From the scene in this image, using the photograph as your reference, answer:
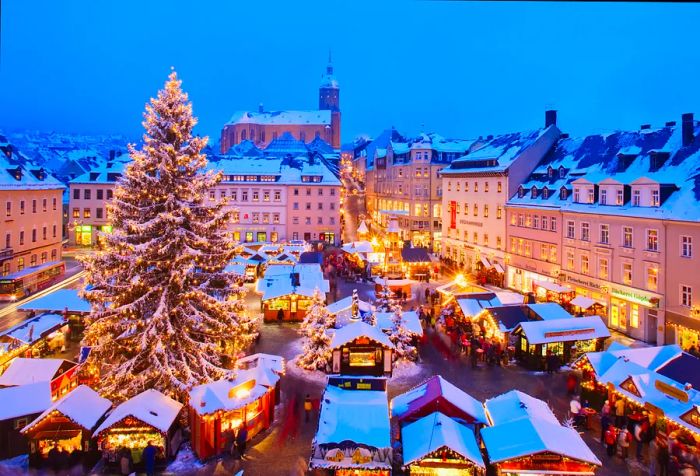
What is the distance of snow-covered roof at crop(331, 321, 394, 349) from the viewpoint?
79.4 ft

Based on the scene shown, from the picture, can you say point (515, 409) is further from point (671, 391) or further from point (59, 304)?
point (59, 304)

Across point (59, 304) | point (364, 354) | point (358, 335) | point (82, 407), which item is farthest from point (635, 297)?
point (59, 304)

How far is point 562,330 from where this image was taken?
999 inches

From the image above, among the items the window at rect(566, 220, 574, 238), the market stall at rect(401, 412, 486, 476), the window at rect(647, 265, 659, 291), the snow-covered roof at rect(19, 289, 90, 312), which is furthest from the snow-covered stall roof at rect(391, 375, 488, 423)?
the window at rect(566, 220, 574, 238)

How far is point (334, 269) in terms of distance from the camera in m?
49.7

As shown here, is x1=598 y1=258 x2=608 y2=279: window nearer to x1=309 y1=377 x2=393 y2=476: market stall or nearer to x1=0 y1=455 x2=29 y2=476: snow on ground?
x1=309 y1=377 x2=393 y2=476: market stall

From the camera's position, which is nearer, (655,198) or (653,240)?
(653,240)

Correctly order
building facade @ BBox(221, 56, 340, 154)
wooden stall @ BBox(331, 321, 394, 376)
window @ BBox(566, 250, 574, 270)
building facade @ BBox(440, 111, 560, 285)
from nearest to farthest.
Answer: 1. wooden stall @ BBox(331, 321, 394, 376)
2. window @ BBox(566, 250, 574, 270)
3. building facade @ BBox(440, 111, 560, 285)
4. building facade @ BBox(221, 56, 340, 154)

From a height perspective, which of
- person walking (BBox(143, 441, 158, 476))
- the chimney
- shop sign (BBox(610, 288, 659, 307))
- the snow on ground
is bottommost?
the snow on ground

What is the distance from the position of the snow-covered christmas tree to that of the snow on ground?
15.3 metres

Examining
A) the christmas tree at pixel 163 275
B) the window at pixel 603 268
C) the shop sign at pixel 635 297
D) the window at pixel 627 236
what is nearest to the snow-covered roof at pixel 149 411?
the christmas tree at pixel 163 275

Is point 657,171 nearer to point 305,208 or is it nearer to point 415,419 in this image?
point 415,419

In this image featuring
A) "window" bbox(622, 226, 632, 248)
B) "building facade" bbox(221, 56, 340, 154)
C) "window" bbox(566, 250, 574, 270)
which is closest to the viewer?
"window" bbox(622, 226, 632, 248)

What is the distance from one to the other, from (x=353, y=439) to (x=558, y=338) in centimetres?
1462
